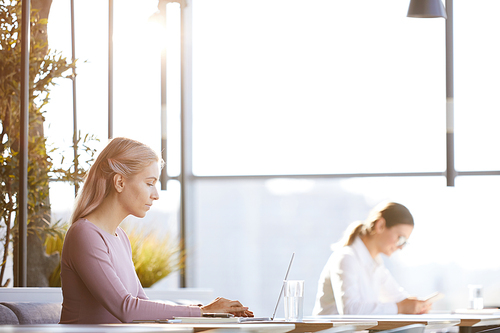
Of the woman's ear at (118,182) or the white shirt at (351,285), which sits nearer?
the woman's ear at (118,182)

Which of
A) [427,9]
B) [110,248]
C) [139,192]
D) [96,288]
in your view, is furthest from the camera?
[427,9]

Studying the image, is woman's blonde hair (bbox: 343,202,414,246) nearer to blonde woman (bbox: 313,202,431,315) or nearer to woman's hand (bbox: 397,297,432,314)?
blonde woman (bbox: 313,202,431,315)

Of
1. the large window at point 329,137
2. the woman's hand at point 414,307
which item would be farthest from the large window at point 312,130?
the woman's hand at point 414,307

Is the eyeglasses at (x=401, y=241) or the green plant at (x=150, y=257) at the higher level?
the eyeglasses at (x=401, y=241)

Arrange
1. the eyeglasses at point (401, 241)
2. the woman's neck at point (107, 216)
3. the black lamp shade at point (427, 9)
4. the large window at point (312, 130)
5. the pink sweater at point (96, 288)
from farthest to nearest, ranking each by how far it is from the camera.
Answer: the large window at point (312, 130) → the black lamp shade at point (427, 9) → the eyeglasses at point (401, 241) → the woman's neck at point (107, 216) → the pink sweater at point (96, 288)

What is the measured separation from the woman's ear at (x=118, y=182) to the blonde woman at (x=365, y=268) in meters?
1.50

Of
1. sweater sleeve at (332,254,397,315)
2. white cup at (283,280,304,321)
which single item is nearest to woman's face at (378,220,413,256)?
sweater sleeve at (332,254,397,315)

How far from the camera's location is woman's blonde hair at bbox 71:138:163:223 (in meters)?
2.35

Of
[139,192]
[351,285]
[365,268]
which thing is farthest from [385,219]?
[139,192]

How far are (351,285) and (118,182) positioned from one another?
1556mm

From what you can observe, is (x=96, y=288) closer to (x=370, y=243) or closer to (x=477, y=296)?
(x=370, y=243)

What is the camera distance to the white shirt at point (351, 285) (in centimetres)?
344

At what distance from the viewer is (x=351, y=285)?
3.47 meters

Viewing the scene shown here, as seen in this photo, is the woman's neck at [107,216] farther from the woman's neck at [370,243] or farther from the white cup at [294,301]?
the woman's neck at [370,243]
